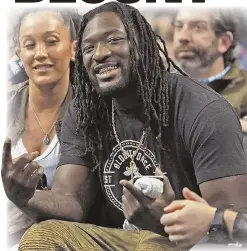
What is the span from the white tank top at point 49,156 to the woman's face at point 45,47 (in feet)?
0.38

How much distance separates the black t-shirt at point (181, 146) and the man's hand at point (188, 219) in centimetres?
5

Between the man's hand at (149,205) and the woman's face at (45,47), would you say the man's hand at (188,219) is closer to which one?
the man's hand at (149,205)

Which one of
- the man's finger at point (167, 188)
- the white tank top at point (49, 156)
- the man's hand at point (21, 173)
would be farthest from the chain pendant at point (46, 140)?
the man's finger at point (167, 188)

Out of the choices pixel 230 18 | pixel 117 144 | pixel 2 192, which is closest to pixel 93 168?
pixel 117 144

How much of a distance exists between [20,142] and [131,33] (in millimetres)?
292

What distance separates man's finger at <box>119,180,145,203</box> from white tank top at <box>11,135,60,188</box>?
0.18 metres

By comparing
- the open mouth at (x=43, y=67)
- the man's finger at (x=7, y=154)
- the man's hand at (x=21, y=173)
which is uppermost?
the open mouth at (x=43, y=67)

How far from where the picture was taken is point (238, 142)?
3.05ft

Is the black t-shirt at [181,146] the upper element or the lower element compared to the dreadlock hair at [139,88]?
lower

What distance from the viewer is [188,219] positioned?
0.87 metres

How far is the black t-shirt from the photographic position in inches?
36.2

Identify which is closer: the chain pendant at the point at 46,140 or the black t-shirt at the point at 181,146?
the black t-shirt at the point at 181,146

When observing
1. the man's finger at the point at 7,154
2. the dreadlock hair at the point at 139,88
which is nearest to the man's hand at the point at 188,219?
the dreadlock hair at the point at 139,88

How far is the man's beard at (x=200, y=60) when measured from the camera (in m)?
0.98
